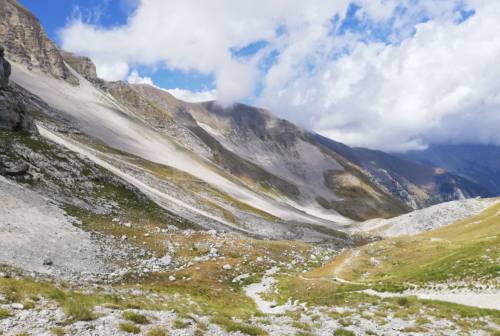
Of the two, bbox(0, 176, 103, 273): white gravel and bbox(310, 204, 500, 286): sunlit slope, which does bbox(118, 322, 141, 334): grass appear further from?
bbox(310, 204, 500, 286): sunlit slope

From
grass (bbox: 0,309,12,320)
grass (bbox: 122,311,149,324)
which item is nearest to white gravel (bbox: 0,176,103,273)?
grass (bbox: 0,309,12,320)

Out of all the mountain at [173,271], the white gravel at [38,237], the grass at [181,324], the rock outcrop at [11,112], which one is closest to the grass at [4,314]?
the mountain at [173,271]

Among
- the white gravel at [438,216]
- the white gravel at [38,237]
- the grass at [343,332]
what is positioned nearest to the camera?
the grass at [343,332]

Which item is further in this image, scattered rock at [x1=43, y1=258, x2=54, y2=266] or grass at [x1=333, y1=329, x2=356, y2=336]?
scattered rock at [x1=43, y1=258, x2=54, y2=266]

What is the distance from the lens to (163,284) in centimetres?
Answer: 4631

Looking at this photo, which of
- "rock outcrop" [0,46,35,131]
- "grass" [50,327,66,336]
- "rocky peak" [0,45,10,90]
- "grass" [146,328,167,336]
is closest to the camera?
"grass" [50,327,66,336]

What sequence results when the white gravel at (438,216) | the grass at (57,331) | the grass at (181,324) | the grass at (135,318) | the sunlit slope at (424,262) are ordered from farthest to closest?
the white gravel at (438,216), the sunlit slope at (424,262), the grass at (135,318), the grass at (181,324), the grass at (57,331)

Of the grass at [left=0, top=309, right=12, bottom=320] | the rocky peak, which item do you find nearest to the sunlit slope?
the grass at [left=0, top=309, right=12, bottom=320]

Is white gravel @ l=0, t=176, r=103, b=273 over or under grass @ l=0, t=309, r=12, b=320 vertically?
under

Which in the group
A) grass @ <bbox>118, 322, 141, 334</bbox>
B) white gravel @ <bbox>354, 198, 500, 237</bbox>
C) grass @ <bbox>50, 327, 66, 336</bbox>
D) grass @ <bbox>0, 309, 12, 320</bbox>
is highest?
white gravel @ <bbox>354, 198, 500, 237</bbox>

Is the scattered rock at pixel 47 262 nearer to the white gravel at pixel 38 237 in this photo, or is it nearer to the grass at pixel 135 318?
the white gravel at pixel 38 237

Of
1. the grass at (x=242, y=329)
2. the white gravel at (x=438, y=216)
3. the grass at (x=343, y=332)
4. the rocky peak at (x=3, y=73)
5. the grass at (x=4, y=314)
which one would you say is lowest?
the grass at (x=4, y=314)

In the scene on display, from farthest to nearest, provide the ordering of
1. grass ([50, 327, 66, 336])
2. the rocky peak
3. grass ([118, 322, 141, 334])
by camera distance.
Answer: the rocky peak, grass ([118, 322, 141, 334]), grass ([50, 327, 66, 336])

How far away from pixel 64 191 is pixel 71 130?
79.7 m
